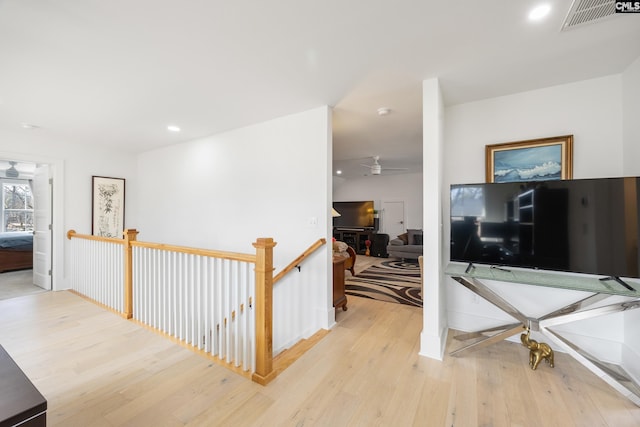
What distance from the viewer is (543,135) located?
2.52m

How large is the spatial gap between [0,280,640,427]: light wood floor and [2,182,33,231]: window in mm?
7060

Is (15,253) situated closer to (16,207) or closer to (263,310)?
(16,207)

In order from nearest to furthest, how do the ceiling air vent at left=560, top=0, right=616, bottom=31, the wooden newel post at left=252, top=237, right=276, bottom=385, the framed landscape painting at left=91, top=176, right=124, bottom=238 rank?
the ceiling air vent at left=560, top=0, right=616, bottom=31 → the wooden newel post at left=252, top=237, right=276, bottom=385 → the framed landscape painting at left=91, top=176, right=124, bottom=238

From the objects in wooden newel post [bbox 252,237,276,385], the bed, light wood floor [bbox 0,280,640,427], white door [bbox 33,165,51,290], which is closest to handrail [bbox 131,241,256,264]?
wooden newel post [bbox 252,237,276,385]

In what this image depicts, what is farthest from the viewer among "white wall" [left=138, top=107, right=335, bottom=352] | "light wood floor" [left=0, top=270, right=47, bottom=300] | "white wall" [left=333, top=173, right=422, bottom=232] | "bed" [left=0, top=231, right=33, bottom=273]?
"white wall" [left=333, top=173, right=422, bottom=232]

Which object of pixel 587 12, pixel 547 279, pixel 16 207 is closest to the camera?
pixel 587 12

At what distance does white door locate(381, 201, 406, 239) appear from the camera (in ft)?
26.8

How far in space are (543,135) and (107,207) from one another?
21.3 feet

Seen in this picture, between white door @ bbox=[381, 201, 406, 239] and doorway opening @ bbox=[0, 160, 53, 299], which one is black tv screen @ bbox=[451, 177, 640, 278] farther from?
doorway opening @ bbox=[0, 160, 53, 299]

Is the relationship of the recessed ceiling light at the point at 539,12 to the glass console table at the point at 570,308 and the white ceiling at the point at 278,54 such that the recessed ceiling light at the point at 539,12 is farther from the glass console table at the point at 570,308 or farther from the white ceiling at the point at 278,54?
the glass console table at the point at 570,308

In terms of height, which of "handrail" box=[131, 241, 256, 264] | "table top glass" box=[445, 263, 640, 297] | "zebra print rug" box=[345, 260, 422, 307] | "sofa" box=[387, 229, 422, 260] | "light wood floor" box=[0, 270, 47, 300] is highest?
"handrail" box=[131, 241, 256, 264]

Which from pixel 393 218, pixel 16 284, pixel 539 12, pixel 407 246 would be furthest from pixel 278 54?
pixel 393 218

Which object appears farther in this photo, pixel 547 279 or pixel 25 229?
pixel 25 229

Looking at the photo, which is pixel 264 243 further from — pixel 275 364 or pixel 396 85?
pixel 396 85
